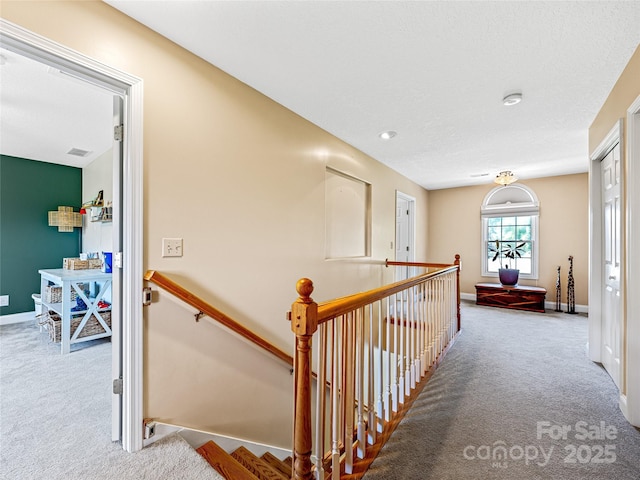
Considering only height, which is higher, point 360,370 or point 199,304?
point 199,304

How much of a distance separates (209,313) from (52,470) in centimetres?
98

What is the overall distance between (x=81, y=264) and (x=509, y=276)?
677 cm

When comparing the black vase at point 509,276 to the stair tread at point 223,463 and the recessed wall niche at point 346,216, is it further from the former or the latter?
the stair tread at point 223,463

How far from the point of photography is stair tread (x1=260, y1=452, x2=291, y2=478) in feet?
6.64

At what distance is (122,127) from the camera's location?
1612mm

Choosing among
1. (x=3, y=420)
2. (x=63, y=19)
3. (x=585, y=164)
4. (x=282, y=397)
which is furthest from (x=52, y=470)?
(x=585, y=164)

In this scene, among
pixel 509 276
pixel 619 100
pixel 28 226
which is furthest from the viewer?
pixel 509 276

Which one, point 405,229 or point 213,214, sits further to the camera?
point 405,229

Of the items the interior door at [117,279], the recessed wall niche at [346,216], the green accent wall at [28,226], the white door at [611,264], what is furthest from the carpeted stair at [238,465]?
the green accent wall at [28,226]

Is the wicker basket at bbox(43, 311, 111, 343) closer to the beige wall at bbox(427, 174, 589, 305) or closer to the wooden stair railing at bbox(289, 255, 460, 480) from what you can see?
the wooden stair railing at bbox(289, 255, 460, 480)

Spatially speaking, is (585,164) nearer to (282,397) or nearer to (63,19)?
(282,397)

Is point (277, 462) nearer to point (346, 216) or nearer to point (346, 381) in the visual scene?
point (346, 381)

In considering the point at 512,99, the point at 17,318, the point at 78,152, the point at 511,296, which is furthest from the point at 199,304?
the point at 511,296

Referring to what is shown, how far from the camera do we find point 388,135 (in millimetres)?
3307
